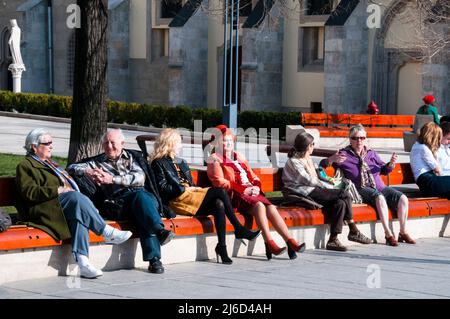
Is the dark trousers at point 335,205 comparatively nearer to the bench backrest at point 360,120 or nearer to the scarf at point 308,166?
the scarf at point 308,166

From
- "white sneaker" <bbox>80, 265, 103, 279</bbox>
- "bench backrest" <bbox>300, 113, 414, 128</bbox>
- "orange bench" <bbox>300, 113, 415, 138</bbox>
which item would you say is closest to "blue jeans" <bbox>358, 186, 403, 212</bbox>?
"white sneaker" <bbox>80, 265, 103, 279</bbox>

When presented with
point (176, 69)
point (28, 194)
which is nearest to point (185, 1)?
point (176, 69)

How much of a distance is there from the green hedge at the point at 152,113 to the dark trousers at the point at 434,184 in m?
17.2

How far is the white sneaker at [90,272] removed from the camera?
27.8 ft

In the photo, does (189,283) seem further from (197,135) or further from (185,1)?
(185,1)

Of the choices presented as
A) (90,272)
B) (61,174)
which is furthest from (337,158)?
(90,272)

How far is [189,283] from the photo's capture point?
8492 mm

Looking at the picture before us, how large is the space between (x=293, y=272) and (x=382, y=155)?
16.3 meters

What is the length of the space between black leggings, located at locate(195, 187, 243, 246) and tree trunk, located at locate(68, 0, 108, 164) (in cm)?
245

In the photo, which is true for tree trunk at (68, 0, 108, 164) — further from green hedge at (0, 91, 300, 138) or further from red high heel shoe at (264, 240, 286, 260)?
green hedge at (0, 91, 300, 138)

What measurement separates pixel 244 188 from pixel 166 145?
897mm

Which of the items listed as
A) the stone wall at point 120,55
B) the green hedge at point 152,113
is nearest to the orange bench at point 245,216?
the green hedge at point 152,113

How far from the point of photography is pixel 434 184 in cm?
1214

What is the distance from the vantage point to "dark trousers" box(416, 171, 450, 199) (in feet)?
39.6
